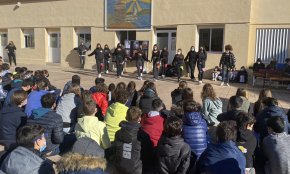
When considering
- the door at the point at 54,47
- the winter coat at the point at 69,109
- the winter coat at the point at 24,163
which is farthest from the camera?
the door at the point at 54,47

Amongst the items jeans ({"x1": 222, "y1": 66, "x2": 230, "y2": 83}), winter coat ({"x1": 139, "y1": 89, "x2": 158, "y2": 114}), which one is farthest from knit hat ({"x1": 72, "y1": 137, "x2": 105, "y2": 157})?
jeans ({"x1": 222, "y1": 66, "x2": 230, "y2": 83})

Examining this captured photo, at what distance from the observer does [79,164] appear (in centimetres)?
295

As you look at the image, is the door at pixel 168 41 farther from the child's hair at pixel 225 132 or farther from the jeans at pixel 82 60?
the child's hair at pixel 225 132

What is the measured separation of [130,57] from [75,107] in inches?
486

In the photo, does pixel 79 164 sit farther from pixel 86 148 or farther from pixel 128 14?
pixel 128 14

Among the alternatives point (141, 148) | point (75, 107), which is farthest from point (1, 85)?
point (141, 148)


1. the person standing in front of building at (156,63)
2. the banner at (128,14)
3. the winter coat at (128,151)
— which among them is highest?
the banner at (128,14)

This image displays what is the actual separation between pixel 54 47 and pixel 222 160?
67.3ft

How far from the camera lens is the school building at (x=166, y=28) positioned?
15.4 m

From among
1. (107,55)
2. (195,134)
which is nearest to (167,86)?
(107,55)

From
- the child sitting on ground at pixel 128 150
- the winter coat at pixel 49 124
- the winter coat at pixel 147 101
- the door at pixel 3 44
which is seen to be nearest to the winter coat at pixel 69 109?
the winter coat at pixel 49 124

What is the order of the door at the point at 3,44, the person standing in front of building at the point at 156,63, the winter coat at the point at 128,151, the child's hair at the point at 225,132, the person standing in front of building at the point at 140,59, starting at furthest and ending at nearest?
the door at the point at 3,44 < the person standing in front of building at the point at 140,59 < the person standing in front of building at the point at 156,63 < the winter coat at the point at 128,151 < the child's hair at the point at 225,132

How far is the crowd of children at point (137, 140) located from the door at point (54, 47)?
16.9 m

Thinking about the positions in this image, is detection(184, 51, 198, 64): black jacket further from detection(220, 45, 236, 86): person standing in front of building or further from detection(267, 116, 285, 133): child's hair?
detection(267, 116, 285, 133): child's hair
